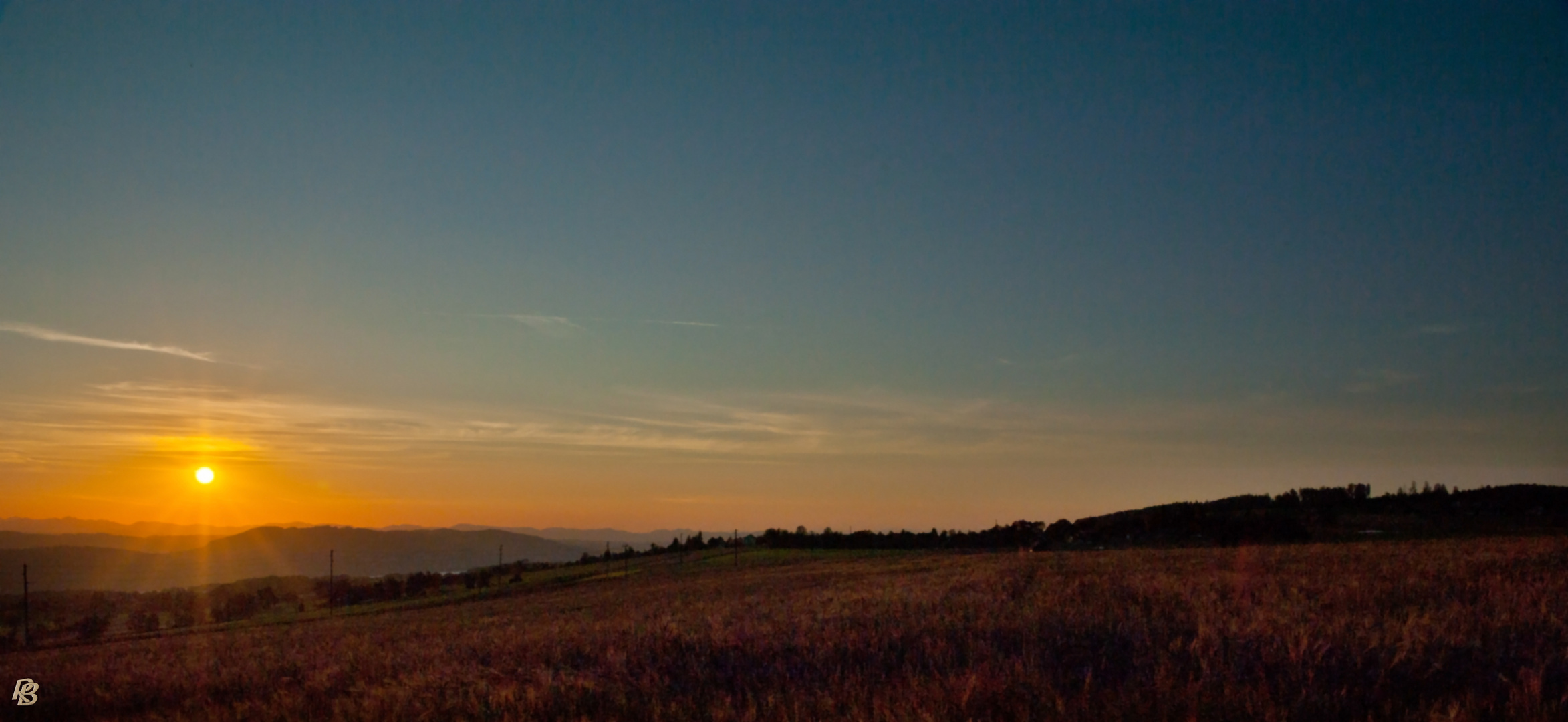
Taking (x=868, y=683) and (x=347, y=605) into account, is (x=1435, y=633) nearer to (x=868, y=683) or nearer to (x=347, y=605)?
(x=868, y=683)

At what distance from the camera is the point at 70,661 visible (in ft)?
72.5

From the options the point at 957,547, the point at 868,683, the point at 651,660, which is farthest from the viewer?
the point at 957,547

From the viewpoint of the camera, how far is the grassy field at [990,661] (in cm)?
715

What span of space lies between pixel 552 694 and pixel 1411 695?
23.5 feet

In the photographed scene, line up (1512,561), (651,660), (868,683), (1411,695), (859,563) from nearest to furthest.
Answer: (1411,695), (868,683), (651,660), (1512,561), (859,563)

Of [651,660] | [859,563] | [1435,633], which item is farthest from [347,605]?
[1435,633]

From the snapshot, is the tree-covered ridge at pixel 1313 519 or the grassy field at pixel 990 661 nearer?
the grassy field at pixel 990 661

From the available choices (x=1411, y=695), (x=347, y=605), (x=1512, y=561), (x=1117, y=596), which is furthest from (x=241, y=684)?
(x=347, y=605)

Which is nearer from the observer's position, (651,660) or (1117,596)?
(651,660)

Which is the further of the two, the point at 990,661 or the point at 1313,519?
the point at 1313,519

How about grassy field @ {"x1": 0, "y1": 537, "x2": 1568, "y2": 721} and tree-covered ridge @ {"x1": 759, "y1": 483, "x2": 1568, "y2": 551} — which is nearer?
grassy field @ {"x1": 0, "y1": 537, "x2": 1568, "y2": 721}

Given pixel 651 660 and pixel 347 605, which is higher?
pixel 651 660

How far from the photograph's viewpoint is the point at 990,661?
8609 mm

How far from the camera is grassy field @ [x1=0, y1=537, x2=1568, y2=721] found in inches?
281
